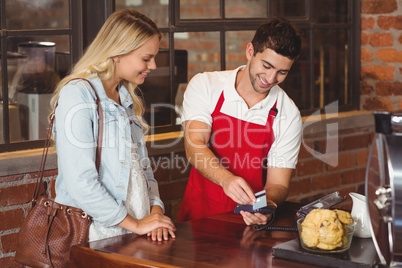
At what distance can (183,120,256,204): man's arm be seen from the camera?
2.16m

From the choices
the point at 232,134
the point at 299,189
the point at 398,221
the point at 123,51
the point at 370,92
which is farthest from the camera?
the point at 370,92

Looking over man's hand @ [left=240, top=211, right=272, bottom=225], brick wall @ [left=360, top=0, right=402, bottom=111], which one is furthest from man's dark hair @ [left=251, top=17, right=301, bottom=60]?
brick wall @ [left=360, top=0, right=402, bottom=111]

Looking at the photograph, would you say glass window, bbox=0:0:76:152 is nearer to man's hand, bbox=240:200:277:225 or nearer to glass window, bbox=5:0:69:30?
glass window, bbox=5:0:69:30

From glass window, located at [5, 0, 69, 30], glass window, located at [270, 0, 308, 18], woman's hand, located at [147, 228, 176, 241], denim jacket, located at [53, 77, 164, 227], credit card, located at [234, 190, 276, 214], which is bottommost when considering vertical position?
woman's hand, located at [147, 228, 176, 241]

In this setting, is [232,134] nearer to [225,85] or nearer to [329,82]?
[225,85]

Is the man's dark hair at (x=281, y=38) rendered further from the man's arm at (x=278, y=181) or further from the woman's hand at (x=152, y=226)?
the woman's hand at (x=152, y=226)

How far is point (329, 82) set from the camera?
393 centimetres

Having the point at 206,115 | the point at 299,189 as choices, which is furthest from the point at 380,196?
the point at 299,189

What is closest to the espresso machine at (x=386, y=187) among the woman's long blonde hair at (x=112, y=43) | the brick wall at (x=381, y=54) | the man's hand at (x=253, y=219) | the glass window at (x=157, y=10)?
the man's hand at (x=253, y=219)

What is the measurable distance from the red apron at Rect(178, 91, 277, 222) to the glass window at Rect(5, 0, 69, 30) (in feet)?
2.80

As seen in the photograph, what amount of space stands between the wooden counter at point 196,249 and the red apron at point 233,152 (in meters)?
0.50

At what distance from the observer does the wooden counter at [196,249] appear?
5.55 ft

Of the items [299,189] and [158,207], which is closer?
[158,207]

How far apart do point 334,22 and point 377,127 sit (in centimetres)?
252
